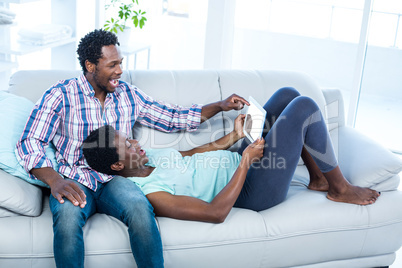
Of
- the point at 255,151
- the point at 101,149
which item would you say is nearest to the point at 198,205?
the point at 255,151

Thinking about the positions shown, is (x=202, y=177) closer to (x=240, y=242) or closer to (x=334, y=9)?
(x=240, y=242)

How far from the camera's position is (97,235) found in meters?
1.83

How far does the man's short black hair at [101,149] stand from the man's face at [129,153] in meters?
0.02

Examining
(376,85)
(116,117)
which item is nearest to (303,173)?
(116,117)

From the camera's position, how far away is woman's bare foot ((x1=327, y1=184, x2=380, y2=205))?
211 cm

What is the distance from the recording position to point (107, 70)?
2119 mm

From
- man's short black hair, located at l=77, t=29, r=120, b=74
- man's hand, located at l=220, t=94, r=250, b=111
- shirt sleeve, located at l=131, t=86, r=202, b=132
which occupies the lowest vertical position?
shirt sleeve, located at l=131, t=86, r=202, b=132

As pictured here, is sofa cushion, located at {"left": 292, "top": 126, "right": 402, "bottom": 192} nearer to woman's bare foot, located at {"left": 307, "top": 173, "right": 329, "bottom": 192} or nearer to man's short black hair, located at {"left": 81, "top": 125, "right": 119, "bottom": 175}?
woman's bare foot, located at {"left": 307, "top": 173, "right": 329, "bottom": 192}

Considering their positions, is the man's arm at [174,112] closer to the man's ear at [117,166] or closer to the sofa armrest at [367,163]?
the man's ear at [117,166]

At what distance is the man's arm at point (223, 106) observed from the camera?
2.34 metres

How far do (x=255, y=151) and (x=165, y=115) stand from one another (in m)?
0.53

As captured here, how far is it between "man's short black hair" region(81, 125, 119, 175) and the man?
0.18ft

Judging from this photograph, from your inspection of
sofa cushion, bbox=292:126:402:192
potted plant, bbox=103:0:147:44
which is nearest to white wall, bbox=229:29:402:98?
potted plant, bbox=103:0:147:44

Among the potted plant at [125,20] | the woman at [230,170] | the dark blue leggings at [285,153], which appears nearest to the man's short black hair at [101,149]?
the woman at [230,170]
